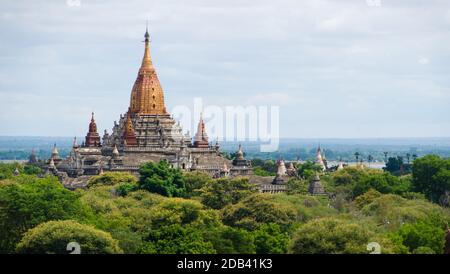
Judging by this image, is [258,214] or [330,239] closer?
[330,239]

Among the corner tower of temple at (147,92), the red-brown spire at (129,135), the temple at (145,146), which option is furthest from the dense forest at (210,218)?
the corner tower of temple at (147,92)

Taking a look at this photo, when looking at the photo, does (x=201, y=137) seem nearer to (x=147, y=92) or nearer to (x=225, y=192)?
(x=147, y=92)

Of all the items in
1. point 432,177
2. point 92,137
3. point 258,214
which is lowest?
point 258,214

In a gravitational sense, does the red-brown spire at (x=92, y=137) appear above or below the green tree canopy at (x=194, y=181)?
above

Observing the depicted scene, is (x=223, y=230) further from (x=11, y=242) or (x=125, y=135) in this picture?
(x=125, y=135)

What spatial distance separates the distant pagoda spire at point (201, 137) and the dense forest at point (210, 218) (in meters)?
28.5

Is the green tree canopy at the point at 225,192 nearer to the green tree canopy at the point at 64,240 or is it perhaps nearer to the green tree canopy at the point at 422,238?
the green tree canopy at the point at 422,238

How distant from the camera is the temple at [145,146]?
4936 inches

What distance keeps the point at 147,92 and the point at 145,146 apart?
7.47 metres

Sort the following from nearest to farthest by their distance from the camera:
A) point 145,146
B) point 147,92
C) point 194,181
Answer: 1. point 194,181
2. point 145,146
3. point 147,92

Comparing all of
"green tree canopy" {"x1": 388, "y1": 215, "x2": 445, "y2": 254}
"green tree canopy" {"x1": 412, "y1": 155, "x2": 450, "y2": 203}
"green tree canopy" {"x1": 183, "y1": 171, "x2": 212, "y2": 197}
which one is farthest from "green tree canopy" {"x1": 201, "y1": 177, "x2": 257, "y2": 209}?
"green tree canopy" {"x1": 388, "y1": 215, "x2": 445, "y2": 254}

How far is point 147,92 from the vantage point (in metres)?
139

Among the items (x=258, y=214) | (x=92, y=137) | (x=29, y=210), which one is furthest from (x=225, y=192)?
(x=92, y=137)
